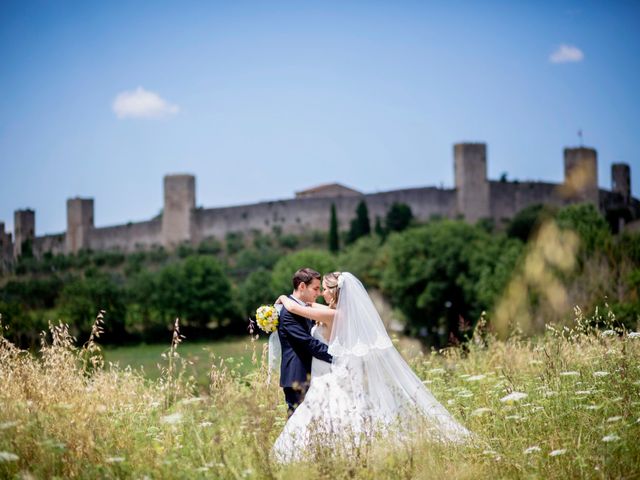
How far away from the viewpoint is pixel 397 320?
41344 mm

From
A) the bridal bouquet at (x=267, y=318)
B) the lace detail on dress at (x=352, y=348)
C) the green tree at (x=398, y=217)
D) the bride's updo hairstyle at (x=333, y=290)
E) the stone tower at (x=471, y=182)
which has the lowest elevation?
the lace detail on dress at (x=352, y=348)

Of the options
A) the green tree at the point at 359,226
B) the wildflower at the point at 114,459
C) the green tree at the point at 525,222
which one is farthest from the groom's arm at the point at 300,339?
the green tree at the point at 359,226

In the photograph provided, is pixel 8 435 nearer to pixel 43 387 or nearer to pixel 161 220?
pixel 43 387

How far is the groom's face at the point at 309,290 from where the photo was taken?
21.3ft

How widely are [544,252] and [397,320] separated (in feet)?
53.1

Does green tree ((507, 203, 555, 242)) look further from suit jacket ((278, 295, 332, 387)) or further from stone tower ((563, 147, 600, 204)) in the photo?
suit jacket ((278, 295, 332, 387))

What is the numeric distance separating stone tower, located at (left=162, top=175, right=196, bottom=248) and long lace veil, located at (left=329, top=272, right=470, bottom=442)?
5951 centimetres

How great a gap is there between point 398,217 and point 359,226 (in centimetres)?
283

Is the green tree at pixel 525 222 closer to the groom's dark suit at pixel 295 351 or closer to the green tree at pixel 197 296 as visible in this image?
the green tree at pixel 197 296

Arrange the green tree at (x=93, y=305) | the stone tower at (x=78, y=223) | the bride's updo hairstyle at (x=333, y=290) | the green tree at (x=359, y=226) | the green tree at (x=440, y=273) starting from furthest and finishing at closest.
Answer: the stone tower at (x=78, y=223) < the green tree at (x=359, y=226) < the green tree at (x=93, y=305) < the green tree at (x=440, y=273) < the bride's updo hairstyle at (x=333, y=290)

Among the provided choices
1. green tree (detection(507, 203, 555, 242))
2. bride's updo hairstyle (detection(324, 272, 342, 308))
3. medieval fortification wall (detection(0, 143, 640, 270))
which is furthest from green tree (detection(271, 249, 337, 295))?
bride's updo hairstyle (detection(324, 272, 342, 308))

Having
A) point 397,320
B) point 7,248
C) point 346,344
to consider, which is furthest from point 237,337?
point 346,344

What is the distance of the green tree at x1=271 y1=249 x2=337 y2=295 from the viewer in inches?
1874

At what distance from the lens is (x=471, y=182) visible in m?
60.8
